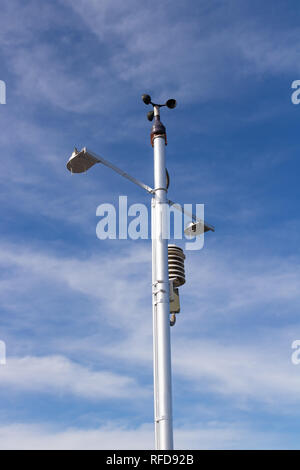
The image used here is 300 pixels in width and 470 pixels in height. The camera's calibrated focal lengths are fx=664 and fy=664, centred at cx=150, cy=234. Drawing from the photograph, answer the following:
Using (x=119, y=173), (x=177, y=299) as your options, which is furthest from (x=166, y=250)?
(x=119, y=173)

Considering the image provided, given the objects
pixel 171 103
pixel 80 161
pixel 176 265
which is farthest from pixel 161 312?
pixel 171 103

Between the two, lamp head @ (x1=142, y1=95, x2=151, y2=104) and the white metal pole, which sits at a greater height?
lamp head @ (x1=142, y1=95, x2=151, y2=104)

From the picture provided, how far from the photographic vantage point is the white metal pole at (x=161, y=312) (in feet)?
42.5

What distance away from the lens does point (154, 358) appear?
13.6 metres

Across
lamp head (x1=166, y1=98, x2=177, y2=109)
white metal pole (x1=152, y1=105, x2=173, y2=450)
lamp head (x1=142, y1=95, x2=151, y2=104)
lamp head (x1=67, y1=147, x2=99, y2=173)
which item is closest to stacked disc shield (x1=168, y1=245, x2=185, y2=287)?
white metal pole (x1=152, y1=105, x2=173, y2=450)

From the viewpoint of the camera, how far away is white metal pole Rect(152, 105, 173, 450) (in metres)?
13.0

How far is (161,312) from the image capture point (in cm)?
1384

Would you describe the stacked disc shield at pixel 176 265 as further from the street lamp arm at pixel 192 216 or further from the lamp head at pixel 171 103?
the lamp head at pixel 171 103

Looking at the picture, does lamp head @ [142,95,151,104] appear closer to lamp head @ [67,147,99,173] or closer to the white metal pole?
the white metal pole

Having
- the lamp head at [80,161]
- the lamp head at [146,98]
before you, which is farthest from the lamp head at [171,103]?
the lamp head at [80,161]

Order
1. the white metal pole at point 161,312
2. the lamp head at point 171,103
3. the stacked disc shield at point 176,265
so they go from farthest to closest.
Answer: the lamp head at point 171,103 < the stacked disc shield at point 176,265 < the white metal pole at point 161,312
